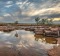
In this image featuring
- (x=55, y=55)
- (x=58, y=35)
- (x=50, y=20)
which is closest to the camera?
(x=55, y=55)

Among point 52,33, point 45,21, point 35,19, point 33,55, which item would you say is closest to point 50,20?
point 45,21

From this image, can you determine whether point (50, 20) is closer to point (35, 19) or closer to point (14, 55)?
point (35, 19)

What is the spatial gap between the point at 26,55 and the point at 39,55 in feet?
5.07

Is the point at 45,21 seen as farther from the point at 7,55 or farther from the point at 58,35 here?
the point at 7,55

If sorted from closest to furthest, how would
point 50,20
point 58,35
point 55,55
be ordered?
point 55,55 < point 58,35 < point 50,20

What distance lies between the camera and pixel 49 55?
1762cm

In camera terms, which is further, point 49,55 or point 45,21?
point 45,21

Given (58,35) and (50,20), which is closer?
(58,35)

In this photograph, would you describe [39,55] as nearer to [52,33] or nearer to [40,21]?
[52,33]

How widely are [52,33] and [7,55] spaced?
Answer: 28.8 metres

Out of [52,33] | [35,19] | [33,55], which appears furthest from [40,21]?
[33,55]

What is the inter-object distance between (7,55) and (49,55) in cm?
492

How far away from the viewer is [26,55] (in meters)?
17.8

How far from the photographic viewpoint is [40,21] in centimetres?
14300
